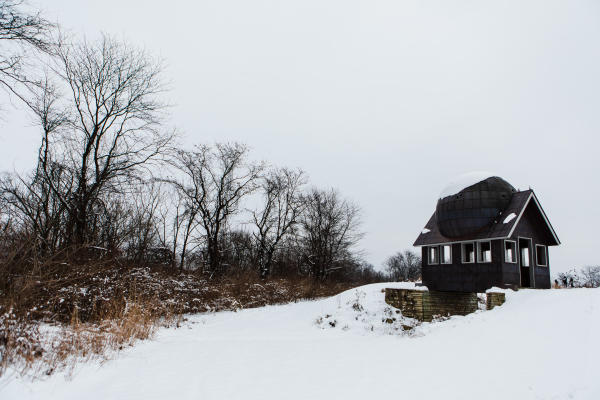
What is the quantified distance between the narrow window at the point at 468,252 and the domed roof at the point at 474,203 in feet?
2.90

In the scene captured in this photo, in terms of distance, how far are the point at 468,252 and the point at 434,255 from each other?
161 centimetres

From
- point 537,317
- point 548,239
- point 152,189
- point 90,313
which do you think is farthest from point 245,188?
point 537,317

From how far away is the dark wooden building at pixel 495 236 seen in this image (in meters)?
13.9

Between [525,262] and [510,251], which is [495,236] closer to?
[510,251]

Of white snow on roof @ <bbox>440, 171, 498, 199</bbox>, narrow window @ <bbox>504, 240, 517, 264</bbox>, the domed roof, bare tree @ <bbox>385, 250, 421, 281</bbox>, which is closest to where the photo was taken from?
narrow window @ <bbox>504, 240, 517, 264</bbox>

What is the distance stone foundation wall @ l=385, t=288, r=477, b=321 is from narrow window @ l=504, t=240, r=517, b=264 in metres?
2.01

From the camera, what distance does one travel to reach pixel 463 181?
15.5m

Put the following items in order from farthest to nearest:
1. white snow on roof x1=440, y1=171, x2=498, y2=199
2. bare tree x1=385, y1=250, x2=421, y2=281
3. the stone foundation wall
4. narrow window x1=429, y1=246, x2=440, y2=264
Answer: bare tree x1=385, y1=250, x2=421, y2=281 → narrow window x1=429, y1=246, x2=440, y2=264 → white snow on roof x1=440, y1=171, x2=498, y2=199 → the stone foundation wall

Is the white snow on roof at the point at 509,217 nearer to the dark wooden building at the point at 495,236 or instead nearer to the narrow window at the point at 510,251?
the dark wooden building at the point at 495,236

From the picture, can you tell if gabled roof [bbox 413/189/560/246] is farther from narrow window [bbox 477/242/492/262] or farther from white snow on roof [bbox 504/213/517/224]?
narrow window [bbox 477/242/492/262]

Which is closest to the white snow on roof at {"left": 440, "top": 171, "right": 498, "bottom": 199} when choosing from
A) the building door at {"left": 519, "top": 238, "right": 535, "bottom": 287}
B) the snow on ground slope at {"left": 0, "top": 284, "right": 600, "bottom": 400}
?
the building door at {"left": 519, "top": 238, "right": 535, "bottom": 287}

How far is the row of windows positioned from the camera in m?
14.4

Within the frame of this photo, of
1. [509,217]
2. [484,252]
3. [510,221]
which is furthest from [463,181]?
[484,252]

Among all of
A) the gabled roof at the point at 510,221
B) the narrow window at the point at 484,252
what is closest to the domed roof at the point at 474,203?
the gabled roof at the point at 510,221
